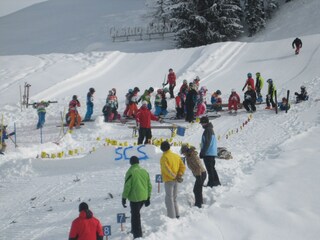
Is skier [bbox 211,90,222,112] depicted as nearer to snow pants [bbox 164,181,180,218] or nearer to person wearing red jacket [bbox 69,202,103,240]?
snow pants [bbox 164,181,180,218]

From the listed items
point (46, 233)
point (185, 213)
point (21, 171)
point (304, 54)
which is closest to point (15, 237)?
point (46, 233)

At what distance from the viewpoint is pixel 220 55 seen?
28875 millimetres

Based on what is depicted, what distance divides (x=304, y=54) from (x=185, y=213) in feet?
62.3

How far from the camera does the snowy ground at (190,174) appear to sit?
8.96m

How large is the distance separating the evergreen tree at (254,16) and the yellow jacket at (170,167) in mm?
31016

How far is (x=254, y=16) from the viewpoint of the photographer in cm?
3819

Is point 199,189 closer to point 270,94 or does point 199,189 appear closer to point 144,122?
point 144,122

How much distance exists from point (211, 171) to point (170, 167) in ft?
5.67

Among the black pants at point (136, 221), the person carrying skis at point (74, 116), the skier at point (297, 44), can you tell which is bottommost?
the black pants at point (136, 221)

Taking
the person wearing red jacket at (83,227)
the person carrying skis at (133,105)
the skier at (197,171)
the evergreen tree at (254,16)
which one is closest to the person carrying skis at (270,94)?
the person carrying skis at (133,105)

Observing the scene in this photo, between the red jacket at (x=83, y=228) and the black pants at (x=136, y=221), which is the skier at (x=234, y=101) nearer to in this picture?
the black pants at (x=136, y=221)

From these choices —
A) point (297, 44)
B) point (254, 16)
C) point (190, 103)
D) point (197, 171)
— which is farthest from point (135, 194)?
point (254, 16)

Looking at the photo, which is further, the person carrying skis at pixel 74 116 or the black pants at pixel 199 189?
the person carrying skis at pixel 74 116

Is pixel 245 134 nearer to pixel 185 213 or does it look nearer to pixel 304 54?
pixel 185 213
